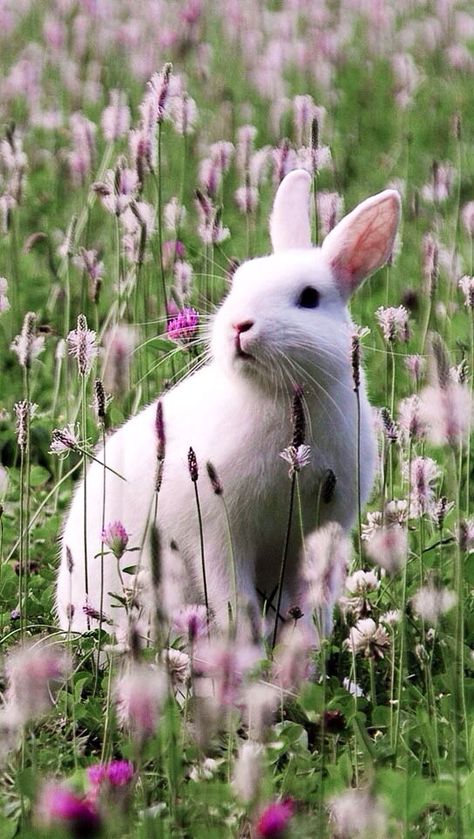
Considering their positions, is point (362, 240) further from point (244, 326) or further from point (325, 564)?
point (325, 564)

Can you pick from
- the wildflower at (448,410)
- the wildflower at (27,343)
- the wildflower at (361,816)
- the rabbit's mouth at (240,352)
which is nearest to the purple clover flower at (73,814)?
the wildflower at (361,816)

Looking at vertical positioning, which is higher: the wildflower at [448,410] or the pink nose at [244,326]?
the pink nose at [244,326]

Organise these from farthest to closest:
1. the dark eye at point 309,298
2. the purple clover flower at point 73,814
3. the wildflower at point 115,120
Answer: the wildflower at point 115,120 < the dark eye at point 309,298 < the purple clover flower at point 73,814

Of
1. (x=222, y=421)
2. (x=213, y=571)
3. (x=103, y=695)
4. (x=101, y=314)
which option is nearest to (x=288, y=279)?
(x=222, y=421)

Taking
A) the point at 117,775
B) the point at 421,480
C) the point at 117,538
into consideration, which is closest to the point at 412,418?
the point at 421,480

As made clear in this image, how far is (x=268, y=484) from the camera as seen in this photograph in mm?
3377

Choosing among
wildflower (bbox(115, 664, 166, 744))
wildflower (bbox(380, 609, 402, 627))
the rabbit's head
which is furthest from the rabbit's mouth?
wildflower (bbox(115, 664, 166, 744))

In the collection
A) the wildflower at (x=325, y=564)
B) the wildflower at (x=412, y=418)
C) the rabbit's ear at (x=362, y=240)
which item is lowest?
the wildflower at (x=325, y=564)

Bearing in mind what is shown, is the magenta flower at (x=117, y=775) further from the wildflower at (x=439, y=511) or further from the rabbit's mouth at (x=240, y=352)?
the rabbit's mouth at (x=240, y=352)

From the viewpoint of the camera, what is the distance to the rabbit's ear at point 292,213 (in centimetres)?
369

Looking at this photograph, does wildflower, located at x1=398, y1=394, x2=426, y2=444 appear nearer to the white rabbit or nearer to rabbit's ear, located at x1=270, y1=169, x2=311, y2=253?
the white rabbit

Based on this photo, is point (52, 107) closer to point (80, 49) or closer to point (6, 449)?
point (80, 49)

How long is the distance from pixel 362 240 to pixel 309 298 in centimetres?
23

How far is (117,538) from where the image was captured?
2951 millimetres
